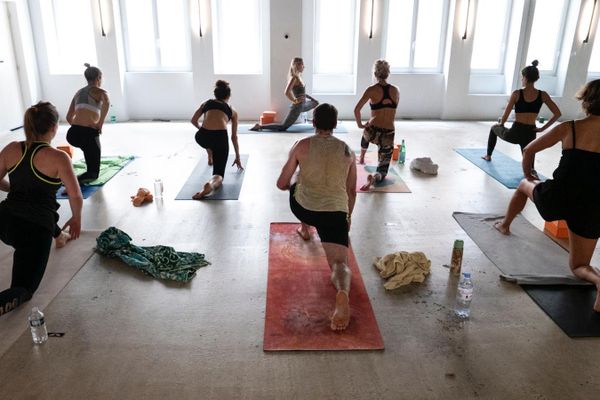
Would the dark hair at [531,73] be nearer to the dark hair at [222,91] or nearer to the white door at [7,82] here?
the dark hair at [222,91]

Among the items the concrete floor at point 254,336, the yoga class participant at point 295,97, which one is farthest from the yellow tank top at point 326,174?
the yoga class participant at point 295,97

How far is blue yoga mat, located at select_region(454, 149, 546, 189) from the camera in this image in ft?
19.1

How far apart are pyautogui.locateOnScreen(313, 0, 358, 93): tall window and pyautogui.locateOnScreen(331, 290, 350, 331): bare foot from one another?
7.77 meters

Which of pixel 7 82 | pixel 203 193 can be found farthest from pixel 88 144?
pixel 7 82

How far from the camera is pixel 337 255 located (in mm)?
3041

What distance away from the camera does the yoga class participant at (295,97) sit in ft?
26.0

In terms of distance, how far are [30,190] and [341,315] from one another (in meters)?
2.04

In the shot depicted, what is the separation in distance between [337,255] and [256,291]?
0.61 meters

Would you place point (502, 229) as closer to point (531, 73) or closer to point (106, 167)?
point (531, 73)

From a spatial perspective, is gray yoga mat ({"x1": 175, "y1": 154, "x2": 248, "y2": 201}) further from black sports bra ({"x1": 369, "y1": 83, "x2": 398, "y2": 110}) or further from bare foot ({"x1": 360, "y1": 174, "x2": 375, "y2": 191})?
black sports bra ({"x1": 369, "y1": 83, "x2": 398, "y2": 110})

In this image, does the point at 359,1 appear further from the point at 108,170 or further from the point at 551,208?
the point at 551,208

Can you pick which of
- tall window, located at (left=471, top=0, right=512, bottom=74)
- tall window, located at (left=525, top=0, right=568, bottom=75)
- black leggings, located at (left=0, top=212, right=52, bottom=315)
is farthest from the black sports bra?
tall window, located at (left=525, top=0, right=568, bottom=75)

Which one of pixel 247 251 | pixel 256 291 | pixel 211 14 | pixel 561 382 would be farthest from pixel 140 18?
pixel 561 382

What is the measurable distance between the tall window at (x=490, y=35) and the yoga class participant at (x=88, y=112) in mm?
7231
